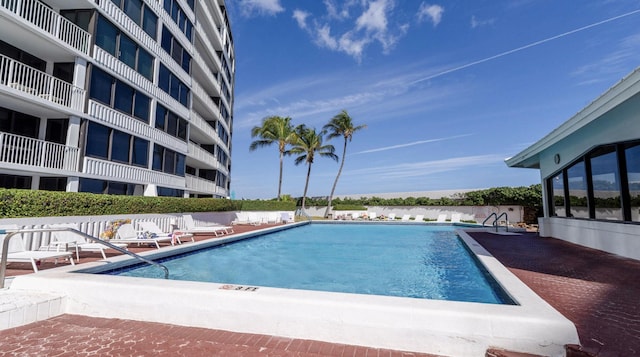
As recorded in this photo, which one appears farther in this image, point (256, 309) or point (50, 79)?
point (50, 79)

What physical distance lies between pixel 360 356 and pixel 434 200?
30.8 m

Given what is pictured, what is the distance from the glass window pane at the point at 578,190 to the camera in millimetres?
10289

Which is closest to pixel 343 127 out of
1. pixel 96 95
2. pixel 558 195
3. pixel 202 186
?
pixel 202 186

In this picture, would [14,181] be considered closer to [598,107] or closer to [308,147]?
[598,107]

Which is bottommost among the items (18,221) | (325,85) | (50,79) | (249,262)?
(249,262)

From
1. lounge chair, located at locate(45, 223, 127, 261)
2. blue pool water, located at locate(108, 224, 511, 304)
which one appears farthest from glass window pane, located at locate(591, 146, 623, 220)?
lounge chair, located at locate(45, 223, 127, 261)

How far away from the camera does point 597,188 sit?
9.48 meters

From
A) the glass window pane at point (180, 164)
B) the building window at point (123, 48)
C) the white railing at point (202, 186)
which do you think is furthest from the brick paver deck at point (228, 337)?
the white railing at point (202, 186)

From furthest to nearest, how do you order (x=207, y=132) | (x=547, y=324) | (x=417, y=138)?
(x=417, y=138)
(x=207, y=132)
(x=547, y=324)

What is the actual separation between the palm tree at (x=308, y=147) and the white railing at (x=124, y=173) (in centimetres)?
1858

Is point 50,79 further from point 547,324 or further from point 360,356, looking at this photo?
point 547,324

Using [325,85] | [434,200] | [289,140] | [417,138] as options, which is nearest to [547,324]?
[325,85]

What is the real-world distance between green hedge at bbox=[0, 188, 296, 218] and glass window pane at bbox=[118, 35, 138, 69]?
7265mm

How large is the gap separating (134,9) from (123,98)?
4751 millimetres
